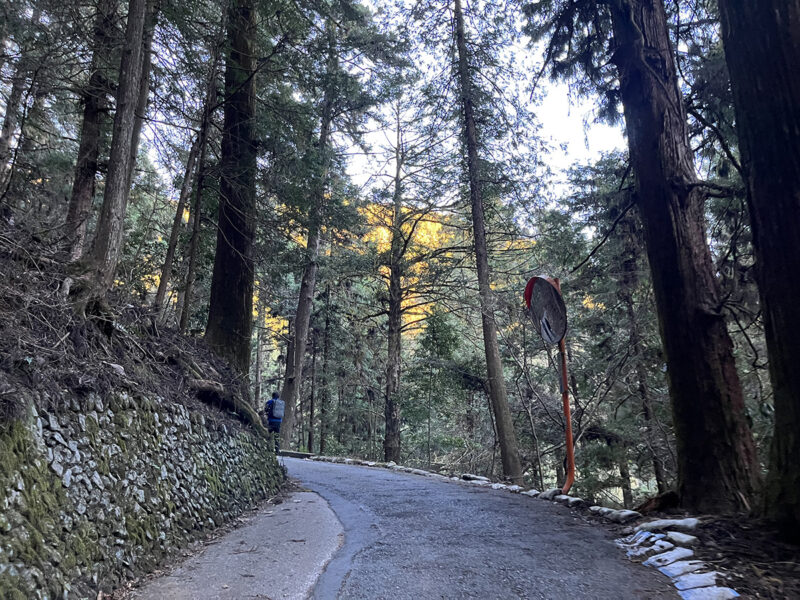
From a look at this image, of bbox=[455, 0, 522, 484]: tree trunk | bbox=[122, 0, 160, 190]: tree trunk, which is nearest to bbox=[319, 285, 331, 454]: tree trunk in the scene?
bbox=[455, 0, 522, 484]: tree trunk

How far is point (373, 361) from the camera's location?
2242cm

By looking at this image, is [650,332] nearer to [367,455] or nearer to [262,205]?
[262,205]

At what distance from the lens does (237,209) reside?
8.95m

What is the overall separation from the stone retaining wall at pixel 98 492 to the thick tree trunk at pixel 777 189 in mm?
4632

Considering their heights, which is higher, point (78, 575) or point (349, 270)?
point (349, 270)

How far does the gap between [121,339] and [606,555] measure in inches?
201

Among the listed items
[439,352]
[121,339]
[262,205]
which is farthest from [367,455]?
[121,339]

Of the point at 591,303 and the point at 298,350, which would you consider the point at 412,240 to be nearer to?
the point at 298,350

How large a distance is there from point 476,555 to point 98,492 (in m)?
2.86

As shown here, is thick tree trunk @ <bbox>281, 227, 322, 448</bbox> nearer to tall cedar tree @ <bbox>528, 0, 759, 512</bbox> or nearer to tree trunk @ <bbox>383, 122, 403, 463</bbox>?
tree trunk @ <bbox>383, 122, 403, 463</bbox>

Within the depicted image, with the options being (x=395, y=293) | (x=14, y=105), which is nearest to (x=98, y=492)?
(x=14, y=105)

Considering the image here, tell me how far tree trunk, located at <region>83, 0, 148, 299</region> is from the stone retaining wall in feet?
6.02

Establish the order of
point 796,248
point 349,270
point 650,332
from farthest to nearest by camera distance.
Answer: point 349,270, point 650,332, point 796,248

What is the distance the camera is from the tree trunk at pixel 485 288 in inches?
A: 463
